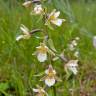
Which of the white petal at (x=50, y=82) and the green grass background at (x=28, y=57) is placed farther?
the green grass background at (x=28, y=57)

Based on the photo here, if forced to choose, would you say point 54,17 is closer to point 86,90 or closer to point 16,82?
point 16,82

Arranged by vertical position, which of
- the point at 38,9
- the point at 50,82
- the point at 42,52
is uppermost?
the point at 38,9

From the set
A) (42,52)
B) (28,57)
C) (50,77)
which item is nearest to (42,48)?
(42,52)

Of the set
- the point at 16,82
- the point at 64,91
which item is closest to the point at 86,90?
the point at 64,91

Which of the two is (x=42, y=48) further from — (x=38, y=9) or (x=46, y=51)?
(x=38, y=9)

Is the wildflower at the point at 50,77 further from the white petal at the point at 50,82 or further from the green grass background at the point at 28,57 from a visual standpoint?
the green grass background at the point at 28,57

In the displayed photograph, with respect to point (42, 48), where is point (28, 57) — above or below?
below

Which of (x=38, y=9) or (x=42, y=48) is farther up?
(x=38, y=9)

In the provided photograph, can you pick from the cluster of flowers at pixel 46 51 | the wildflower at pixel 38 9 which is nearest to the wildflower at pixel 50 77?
the cluster of flowers at pixel 46 51

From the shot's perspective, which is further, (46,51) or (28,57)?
(28,57)

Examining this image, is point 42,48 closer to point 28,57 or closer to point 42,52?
point 42,52

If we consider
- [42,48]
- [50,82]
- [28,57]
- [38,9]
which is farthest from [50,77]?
[28,57]
